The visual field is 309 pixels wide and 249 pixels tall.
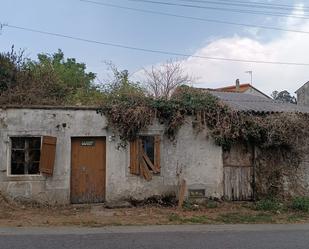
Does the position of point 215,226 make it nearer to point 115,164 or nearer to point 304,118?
point 115,164

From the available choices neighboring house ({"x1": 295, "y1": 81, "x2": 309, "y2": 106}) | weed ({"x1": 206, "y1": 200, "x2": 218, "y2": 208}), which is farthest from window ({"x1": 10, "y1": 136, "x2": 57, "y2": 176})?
neighboring house ({"x1": 295, "y1": 81, "x2": 309, "y2": 106})

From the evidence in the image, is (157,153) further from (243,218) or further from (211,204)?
(243,218)

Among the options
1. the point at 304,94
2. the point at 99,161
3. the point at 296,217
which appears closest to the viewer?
the point at 296,217

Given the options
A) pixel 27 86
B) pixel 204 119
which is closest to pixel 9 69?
pixel 27 86

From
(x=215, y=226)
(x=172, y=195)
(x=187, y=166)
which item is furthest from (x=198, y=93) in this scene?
(x=215, y=226)

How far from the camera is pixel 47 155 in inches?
615

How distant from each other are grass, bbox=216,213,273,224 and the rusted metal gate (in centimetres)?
250

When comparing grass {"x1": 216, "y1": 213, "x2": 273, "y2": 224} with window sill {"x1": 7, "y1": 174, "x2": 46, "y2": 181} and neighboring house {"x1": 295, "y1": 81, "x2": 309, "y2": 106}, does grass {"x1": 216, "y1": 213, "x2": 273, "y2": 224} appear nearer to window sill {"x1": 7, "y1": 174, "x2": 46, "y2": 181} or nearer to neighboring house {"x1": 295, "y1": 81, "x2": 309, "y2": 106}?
window sill {"x1": 7, "y1": 174, "x2": 46, "y2": 181}

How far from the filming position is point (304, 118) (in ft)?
57.3

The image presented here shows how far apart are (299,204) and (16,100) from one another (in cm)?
1043

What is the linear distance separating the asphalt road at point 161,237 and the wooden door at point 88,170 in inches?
172

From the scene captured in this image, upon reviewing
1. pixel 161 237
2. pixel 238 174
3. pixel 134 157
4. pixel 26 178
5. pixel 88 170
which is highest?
pixel 134 157

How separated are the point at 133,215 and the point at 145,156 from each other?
2.79m

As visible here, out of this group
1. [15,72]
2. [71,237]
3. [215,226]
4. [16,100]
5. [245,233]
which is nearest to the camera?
[71,237]
